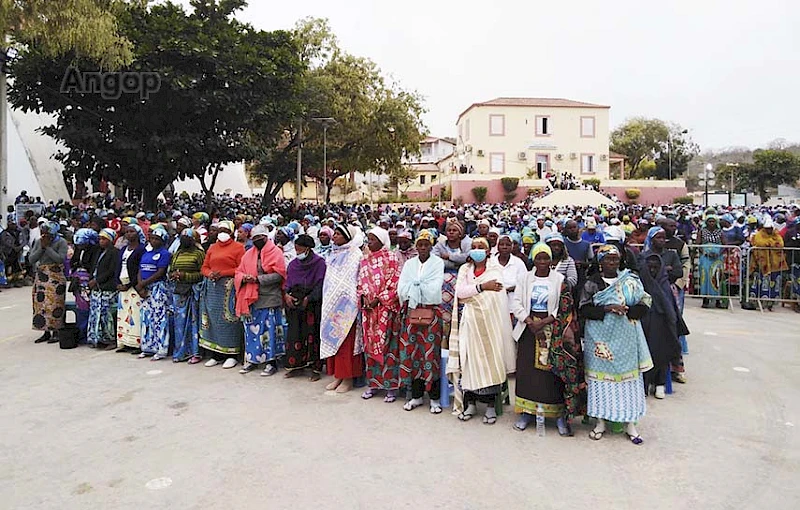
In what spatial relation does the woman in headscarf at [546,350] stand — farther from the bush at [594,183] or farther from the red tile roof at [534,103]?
the red tile roof at [534,103]

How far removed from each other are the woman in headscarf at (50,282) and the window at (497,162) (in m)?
48.4

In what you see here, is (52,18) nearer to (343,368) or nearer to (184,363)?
(184,363)

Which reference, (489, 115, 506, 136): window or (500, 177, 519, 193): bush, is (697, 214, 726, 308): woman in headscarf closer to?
(500, 177, 519, 193): bush

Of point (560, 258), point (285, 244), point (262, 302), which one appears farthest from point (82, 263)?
point (560, 258)

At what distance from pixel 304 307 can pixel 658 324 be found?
11.4ft

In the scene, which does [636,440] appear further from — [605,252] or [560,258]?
[560,258]

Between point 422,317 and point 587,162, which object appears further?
point 587,162

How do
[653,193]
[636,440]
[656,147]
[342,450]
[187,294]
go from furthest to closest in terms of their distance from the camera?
[656,147] → [653,193] → [187,294] → [636,440] → [342,450]

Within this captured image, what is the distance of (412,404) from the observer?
19.3 ft

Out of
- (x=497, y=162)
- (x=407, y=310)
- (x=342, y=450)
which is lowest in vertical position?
(x=342, y=450)

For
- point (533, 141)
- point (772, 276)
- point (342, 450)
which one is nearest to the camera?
point (342, 450)

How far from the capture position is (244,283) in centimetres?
697

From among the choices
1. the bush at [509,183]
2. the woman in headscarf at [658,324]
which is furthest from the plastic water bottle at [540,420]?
the bush at [509,183]

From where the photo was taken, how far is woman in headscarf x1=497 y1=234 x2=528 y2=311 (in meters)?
5.61
